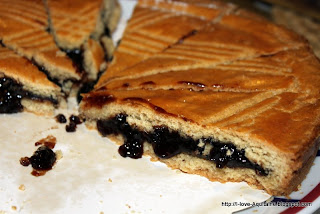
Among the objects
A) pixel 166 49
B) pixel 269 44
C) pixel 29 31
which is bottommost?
pixel 29 31

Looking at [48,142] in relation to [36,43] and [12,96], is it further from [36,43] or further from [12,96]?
[36,43]

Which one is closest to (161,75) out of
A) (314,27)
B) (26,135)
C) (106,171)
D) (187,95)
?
(187,95)

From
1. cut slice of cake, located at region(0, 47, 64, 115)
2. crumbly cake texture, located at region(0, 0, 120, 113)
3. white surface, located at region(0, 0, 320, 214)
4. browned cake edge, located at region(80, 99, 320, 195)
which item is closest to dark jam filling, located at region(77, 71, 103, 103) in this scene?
crumbly cake texture, located at region(0, 0, 120, 113)

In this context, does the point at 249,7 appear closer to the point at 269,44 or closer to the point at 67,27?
the point at 269,44

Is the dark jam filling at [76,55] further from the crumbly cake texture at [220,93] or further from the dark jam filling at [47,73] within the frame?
the crumbly cake texture at [220,93]

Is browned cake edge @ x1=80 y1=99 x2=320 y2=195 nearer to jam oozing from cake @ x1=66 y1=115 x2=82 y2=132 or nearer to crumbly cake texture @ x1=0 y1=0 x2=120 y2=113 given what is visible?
jam oozing from cake @ x1=66 y1=115 x2=82 y2=132

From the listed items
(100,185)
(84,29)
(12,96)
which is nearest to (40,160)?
(100,185)

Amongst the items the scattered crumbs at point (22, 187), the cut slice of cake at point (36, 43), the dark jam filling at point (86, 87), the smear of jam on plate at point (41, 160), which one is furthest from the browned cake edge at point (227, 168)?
the scattered crumbs at point (22, 187)
